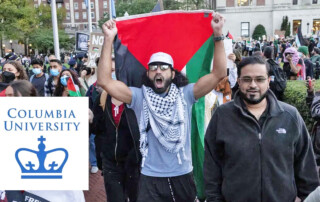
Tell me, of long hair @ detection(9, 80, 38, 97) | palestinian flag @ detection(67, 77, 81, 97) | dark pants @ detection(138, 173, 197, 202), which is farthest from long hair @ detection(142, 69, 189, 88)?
palestinian flag @ detection(67, 77, 81, 97)

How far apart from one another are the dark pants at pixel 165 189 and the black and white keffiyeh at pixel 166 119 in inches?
8.0

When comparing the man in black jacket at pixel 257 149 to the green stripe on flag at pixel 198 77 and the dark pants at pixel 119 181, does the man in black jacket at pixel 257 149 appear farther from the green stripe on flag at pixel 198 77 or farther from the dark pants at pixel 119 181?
the dark pants at pixel 119 181

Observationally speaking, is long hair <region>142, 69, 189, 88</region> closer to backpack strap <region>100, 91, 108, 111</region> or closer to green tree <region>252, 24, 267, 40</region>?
backpack strap <region>100, 91, 108, 111</region>

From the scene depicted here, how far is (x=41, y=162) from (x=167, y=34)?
202 cm

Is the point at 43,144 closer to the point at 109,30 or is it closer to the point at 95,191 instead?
the point at 109,30

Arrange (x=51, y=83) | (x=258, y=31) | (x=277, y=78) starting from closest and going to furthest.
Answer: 1. (x=51, y=83)
2. (x=277, y=78)
3. (x=258, y=31)

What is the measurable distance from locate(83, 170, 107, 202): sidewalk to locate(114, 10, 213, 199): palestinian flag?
2.32 m

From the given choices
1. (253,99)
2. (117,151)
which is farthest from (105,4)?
(253,99)

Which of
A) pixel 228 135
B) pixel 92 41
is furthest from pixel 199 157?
pixel 92 41

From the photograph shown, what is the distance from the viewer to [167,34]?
12.5 ft

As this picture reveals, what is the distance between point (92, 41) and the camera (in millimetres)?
8484

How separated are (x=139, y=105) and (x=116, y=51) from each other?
2.53ft

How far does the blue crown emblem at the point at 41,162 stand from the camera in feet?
7.75

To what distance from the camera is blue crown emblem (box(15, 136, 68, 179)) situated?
2.36 m
